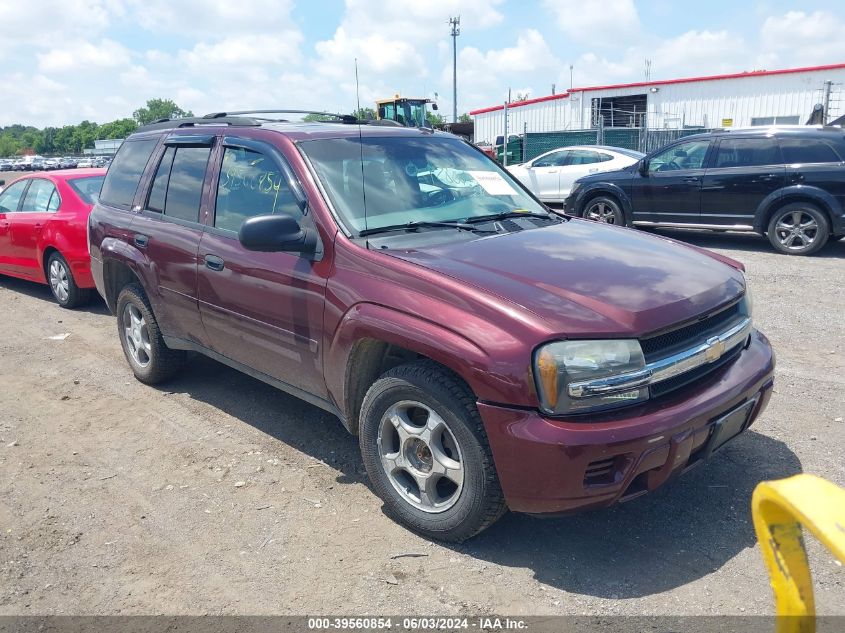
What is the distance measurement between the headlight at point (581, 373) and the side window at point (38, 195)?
745 cm

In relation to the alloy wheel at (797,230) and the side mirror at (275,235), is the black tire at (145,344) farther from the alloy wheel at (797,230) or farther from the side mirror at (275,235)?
the alloy wheel at (797,230)

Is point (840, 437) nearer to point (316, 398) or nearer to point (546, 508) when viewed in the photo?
point (546, 508)

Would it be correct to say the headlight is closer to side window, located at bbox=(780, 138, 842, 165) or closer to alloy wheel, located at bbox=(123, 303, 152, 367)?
alloy wheel, located at bbox=(123, 303, 152, 367)

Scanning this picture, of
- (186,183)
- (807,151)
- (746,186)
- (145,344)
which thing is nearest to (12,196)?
(145,344)

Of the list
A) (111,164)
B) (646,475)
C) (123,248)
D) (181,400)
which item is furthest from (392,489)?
(111,164)

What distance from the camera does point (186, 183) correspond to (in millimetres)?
4805

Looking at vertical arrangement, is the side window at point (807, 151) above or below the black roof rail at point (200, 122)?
below

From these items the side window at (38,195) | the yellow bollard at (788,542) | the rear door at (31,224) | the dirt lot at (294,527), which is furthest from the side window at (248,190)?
the side window at (38,195)

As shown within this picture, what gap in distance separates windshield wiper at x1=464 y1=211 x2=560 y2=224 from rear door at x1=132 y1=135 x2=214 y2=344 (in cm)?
171

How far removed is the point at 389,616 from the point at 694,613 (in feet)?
3.87

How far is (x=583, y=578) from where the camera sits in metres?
3.08

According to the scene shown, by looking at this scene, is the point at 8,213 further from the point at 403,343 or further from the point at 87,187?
the point at 403,343

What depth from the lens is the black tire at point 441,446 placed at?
9.95 feet

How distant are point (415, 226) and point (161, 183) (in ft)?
7.20
